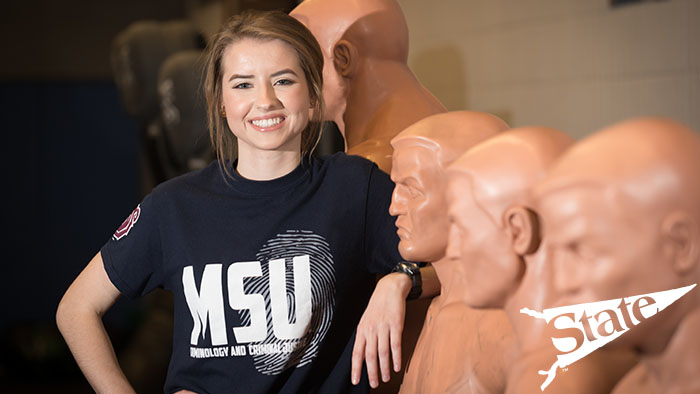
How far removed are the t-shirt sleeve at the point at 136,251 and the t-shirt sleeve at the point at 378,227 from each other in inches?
13.9

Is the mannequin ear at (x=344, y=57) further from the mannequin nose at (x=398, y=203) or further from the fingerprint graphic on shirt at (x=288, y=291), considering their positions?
the mannequin nose at (x=398, y=203)

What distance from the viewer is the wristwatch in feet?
3.56

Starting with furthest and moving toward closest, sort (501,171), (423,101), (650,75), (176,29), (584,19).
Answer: (176,29) → (584,19) → (650,75) → (423,101) → (501,171)

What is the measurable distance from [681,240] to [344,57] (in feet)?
3.45

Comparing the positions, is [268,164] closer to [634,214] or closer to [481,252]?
[481,252]

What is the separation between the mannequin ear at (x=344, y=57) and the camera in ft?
4.89

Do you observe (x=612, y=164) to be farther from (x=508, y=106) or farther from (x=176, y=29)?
(x=176, y=29)

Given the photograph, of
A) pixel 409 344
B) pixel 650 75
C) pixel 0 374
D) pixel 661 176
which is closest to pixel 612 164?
pixel 661 176

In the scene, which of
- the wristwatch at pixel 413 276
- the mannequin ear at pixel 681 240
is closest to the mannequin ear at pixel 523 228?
the mannequin ear at pixel 681 240

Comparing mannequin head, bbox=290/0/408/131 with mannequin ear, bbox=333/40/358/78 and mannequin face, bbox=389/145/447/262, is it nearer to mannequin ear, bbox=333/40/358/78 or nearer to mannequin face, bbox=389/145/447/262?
mannequin ear, bbox=333/40/358/78

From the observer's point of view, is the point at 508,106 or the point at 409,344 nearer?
the point at 409,344

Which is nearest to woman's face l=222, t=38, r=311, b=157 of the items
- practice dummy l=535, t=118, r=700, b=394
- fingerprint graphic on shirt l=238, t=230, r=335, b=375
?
fingerprint graphic on shirt l=238, t=230, r=335, b=375

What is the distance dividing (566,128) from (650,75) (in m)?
0.39

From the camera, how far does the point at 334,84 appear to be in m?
1.52
